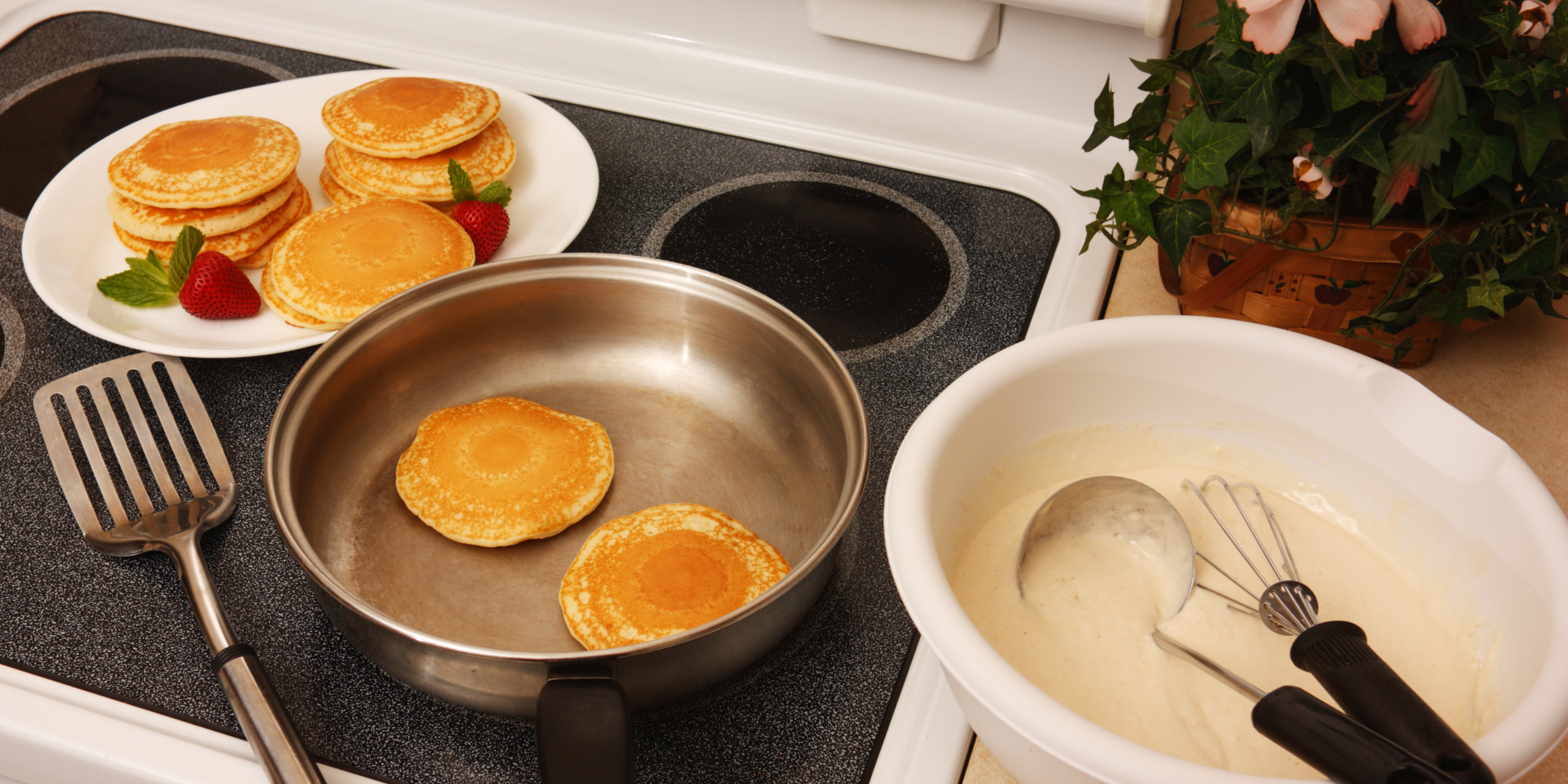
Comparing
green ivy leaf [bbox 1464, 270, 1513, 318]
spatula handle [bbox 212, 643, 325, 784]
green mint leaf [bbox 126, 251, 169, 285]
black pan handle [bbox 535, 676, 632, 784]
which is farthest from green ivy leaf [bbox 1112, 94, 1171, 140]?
green mint leaf [bbox 126, 251, 169, 285]

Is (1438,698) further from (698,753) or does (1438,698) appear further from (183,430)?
(183,430)

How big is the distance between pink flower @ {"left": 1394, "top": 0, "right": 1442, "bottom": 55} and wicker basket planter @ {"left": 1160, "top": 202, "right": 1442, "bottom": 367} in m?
0.12

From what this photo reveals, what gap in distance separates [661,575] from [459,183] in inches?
17.1

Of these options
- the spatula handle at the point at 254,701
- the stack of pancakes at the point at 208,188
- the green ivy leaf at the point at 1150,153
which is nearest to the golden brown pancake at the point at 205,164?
the stack of pancakes at the point at 208,188

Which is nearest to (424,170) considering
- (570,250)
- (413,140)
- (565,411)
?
(413,140)

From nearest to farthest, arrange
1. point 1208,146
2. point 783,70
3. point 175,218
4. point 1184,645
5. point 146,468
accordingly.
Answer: point 1184,645 → point 1208,146 → point 146,468 → point 175,218 → point 783,70

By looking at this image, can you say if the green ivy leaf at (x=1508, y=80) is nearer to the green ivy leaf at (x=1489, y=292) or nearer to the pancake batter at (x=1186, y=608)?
the green ivy leaf at (x=1489, y=292)

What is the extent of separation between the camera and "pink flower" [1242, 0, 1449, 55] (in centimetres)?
50

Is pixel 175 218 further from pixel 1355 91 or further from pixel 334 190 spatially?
pixel 1355 91

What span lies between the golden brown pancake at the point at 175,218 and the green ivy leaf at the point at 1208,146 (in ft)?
2.33

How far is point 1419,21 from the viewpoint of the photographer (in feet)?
1.72

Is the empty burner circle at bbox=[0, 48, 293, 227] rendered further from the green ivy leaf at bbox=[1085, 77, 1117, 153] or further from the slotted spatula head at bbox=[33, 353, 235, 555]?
the green ivy leaf at bbox=[1085, 77, 1117, 153]

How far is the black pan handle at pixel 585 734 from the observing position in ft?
1.42

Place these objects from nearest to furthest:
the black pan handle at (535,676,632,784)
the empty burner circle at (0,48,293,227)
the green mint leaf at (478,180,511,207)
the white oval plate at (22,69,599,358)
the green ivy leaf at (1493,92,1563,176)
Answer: the black pan handle at (535,676,632,784), the green ivy leaf at (1493,92,1563,176), the white oval plate at (22,69,599,358), the green mint leaf at (478,180,511,207), the empty burner circle at (0,48,293,227)
